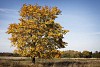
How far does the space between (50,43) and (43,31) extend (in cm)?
247

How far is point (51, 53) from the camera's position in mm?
39719

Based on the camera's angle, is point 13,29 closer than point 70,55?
Yes

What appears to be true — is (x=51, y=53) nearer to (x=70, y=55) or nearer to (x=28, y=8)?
(x=28, y=8)

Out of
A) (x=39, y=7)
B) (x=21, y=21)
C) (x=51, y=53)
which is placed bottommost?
(x=51, y=53)

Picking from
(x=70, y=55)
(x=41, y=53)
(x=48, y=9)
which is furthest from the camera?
(x=70, y=55)

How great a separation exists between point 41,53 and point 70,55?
78.5 metres

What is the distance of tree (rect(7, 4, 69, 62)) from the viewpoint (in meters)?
39.3

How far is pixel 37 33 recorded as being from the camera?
39.7 m

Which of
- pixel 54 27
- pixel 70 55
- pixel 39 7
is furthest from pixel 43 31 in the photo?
pixel 70 55

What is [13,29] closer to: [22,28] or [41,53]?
[22,28]

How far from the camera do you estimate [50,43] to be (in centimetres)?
3984

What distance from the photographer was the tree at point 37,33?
39281mm

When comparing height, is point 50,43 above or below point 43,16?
below

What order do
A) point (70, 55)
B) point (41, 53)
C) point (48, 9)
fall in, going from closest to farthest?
1. point (41, 53)
2. point (48, 9)
3. point (70, 55)
